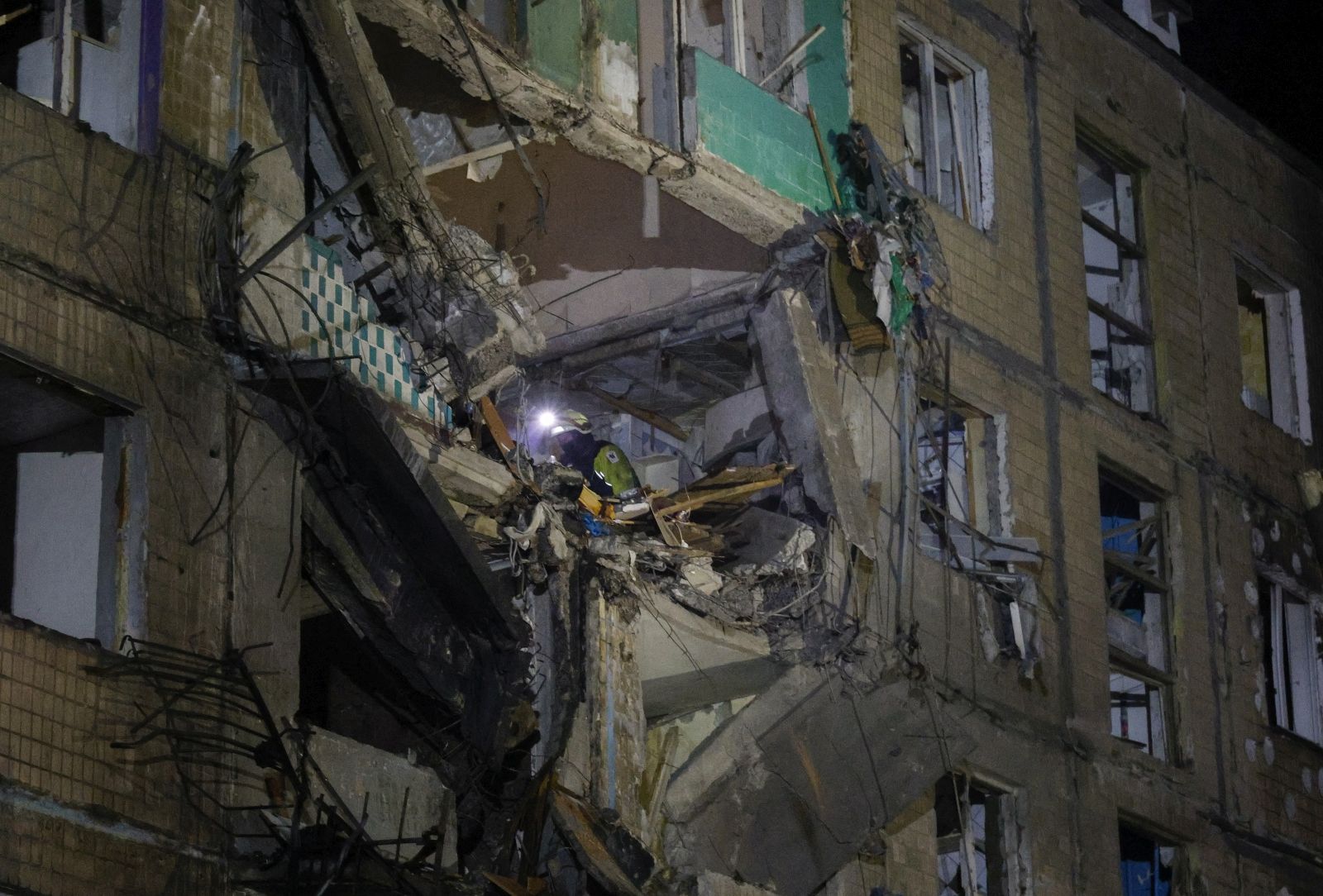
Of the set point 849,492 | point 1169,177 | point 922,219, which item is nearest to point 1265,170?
point 1169,177

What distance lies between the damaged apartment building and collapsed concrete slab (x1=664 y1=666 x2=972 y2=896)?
0.04 metres

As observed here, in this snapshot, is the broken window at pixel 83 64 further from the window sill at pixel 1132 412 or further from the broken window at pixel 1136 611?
the window sill at pixel 1132 412

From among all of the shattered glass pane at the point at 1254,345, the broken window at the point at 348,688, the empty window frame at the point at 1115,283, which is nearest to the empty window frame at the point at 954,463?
the empty window frame at the point at 1115,283

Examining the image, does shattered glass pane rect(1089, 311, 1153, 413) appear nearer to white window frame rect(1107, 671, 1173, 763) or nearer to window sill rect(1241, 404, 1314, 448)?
window sill rect(1241, 404, 1314, 448)

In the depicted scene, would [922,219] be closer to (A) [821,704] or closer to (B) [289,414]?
(A) [821,704]

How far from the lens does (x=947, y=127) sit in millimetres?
18953

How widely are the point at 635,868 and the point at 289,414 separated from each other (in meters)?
3.59

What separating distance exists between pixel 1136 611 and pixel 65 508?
12.1 meters

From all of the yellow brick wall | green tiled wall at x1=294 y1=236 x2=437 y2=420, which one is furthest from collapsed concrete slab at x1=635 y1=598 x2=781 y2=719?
green tiled wall at x1=294 y1=236 x2=437 y2=420

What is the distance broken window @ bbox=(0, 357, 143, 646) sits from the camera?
10.1 meters

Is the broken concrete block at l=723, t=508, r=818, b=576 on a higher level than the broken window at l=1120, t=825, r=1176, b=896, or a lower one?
higher

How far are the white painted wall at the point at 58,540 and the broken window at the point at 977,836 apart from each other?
27.6 ft

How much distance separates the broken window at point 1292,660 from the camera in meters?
21.1

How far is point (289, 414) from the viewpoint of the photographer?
36.7 ft
